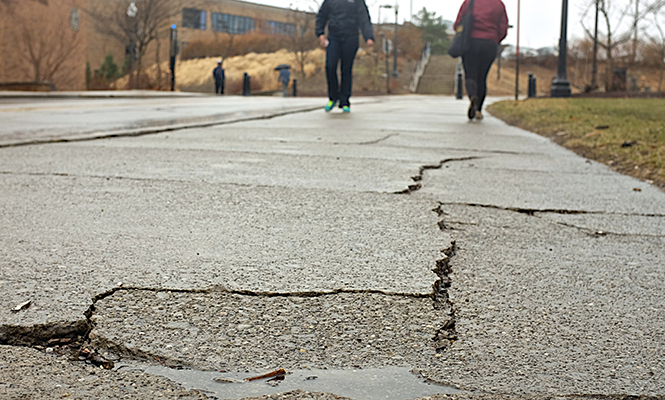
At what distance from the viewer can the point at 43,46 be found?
1131 inches

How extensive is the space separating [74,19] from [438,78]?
25.1 metres

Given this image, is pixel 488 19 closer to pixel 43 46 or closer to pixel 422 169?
pixel 422 169

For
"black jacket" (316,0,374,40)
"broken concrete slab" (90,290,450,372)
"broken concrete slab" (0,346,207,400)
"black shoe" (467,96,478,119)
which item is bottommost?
"broken concrete slab" (0,346,207,400)

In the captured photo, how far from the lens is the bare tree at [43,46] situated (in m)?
28.0

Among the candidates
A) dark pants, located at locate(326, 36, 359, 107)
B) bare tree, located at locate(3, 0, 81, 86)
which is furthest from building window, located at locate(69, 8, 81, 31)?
dark pants, located at locate(326, 36, 359, 107)

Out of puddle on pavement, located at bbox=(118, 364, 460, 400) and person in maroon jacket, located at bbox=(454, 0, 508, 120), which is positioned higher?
person in maroon jacket, located at bbox=(454, 0, 508, 120)

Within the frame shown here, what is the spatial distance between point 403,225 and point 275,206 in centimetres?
63

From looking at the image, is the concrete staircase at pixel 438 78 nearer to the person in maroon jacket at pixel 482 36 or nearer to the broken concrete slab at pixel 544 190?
the person in maroon jacket at pixel 482 36

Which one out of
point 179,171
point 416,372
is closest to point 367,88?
point 179,171

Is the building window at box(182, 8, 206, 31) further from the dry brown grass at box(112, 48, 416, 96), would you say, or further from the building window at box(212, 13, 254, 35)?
the dry brown grass at box(112, 48, 416, 96)

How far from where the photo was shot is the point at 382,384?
1.41 meters

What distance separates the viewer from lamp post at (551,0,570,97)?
15.5 metres

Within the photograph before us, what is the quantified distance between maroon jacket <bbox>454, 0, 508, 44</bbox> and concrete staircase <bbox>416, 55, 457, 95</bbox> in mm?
35206

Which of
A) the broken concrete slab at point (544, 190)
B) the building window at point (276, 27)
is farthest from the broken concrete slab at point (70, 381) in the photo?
the building window at point (276, 27)
